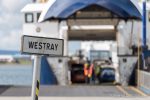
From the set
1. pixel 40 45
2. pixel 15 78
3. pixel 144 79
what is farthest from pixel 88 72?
pixel 40 45

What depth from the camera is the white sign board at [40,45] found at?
406 inches

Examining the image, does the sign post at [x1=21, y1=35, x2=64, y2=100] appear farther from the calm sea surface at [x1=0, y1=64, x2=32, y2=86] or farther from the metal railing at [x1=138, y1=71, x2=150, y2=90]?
the calm sea surface at [x1=0, y1=64, x2=32, y2=86]

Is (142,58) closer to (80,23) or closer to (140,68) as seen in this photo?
(140,68)

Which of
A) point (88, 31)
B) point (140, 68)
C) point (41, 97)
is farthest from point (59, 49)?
point (88, 31)

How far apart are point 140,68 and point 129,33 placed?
346 cm

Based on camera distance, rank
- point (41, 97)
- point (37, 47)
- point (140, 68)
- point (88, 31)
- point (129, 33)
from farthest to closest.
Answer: point (88, 31) → point (129, 33) → point (140, 68) → point (41, 97) → point (37, 47)

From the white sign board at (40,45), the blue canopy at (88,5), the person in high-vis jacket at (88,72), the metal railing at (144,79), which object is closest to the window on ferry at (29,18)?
the blue canopy at (88,5)

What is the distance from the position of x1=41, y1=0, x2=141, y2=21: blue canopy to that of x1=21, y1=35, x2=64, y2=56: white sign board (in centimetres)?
1442

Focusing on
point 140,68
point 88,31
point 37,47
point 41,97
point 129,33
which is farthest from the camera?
point 88,31

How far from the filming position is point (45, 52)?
34.1ft

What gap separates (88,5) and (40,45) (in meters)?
14.7

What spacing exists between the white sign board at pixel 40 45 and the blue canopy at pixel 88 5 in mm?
14419

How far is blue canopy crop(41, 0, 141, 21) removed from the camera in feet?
81.5

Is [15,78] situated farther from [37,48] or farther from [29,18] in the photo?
[37,48]
